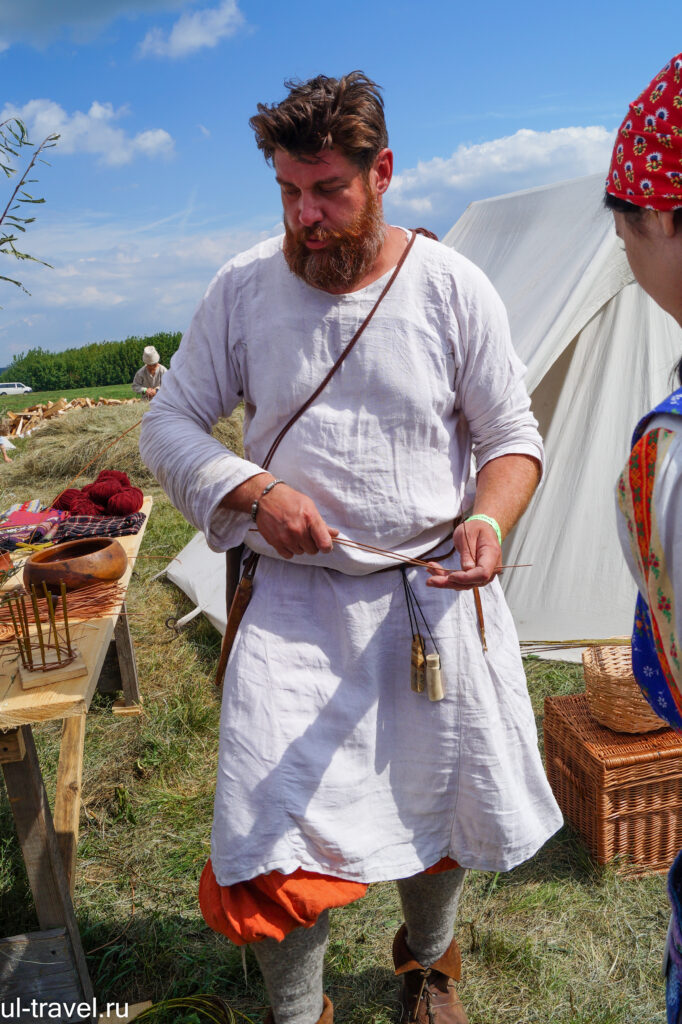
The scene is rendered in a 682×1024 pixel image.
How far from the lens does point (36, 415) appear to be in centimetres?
1580

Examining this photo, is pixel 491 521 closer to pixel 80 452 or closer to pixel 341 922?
pixel 341 922

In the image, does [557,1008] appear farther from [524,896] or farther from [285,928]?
[285,928]

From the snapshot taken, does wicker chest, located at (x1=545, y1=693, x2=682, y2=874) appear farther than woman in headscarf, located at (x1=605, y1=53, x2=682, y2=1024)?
Yes

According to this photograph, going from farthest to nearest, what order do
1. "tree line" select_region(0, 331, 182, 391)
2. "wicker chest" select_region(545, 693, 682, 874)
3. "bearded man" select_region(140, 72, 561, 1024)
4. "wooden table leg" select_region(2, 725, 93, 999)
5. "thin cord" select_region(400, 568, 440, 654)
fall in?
"tree line" select_region(0, 331, 182, 391) < "wicker chest" select_region(545, 693, 682, 874) < "wooden table leg" select_region(2, 725, 93, 999) < "thin cord" select_region(400, 568, 440, 654) < "bearded man" select_region(140, 72, 561, 1024)

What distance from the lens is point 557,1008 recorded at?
7.41 feet

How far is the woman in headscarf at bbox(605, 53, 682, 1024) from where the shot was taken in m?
0.92

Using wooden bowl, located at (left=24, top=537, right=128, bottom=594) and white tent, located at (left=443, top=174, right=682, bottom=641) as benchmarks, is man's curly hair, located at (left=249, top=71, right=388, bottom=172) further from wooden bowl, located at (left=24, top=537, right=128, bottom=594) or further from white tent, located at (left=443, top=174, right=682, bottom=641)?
white tent, located at (left=443, top=174, right=682, bottom=641)

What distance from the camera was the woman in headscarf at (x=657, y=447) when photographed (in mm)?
922

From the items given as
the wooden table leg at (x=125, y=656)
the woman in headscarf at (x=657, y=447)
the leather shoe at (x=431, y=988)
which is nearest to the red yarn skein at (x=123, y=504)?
the wooden table leg at (x=125, y=656)

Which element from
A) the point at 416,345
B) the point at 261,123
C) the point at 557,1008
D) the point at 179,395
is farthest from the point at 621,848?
the point at 261,123

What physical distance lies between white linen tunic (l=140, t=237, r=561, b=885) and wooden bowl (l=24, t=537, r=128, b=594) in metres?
0.76

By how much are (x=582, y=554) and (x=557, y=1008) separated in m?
2.47

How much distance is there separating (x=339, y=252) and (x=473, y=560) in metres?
0.73

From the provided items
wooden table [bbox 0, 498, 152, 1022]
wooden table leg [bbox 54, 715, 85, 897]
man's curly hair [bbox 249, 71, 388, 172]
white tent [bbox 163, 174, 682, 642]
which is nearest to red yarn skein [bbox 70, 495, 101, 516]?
wooden table leg [bbox 54, 715, 85, 897]
